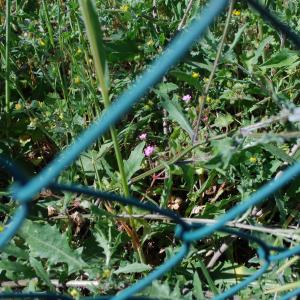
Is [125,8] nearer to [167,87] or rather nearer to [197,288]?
[167,87]

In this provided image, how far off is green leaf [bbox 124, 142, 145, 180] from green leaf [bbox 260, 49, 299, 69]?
24.3 inches

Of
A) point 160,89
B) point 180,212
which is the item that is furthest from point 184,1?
point 180,212

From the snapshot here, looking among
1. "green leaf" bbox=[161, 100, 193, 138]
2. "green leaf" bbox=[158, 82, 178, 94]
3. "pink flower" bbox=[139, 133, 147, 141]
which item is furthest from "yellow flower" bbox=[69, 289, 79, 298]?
"green leaf" bbox=[158, 82, 178, 94]

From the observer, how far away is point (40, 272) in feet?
5.70

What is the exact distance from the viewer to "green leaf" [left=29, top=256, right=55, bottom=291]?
1729 millimetres

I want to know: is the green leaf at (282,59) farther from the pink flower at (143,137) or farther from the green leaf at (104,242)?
the green leaf at (104,242)

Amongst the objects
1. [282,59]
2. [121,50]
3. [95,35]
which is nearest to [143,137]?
[121,50]

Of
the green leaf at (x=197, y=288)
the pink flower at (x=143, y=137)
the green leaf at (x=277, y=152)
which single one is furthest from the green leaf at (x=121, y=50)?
the green leaf at (x=197, y=288)

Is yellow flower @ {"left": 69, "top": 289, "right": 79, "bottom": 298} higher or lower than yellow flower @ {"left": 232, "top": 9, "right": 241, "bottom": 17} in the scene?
lower

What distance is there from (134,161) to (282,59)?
0.74 m

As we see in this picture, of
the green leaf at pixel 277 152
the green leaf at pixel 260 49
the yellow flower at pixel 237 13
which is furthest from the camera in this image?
the yellow flower at pixel 237 13

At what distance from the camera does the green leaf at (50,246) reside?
1764 millimetres

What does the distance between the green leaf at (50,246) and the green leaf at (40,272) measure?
22 mm

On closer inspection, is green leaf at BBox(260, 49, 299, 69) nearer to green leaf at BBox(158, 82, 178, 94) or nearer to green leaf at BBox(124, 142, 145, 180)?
green leaf at BBox(158, 82, 178, 94)
